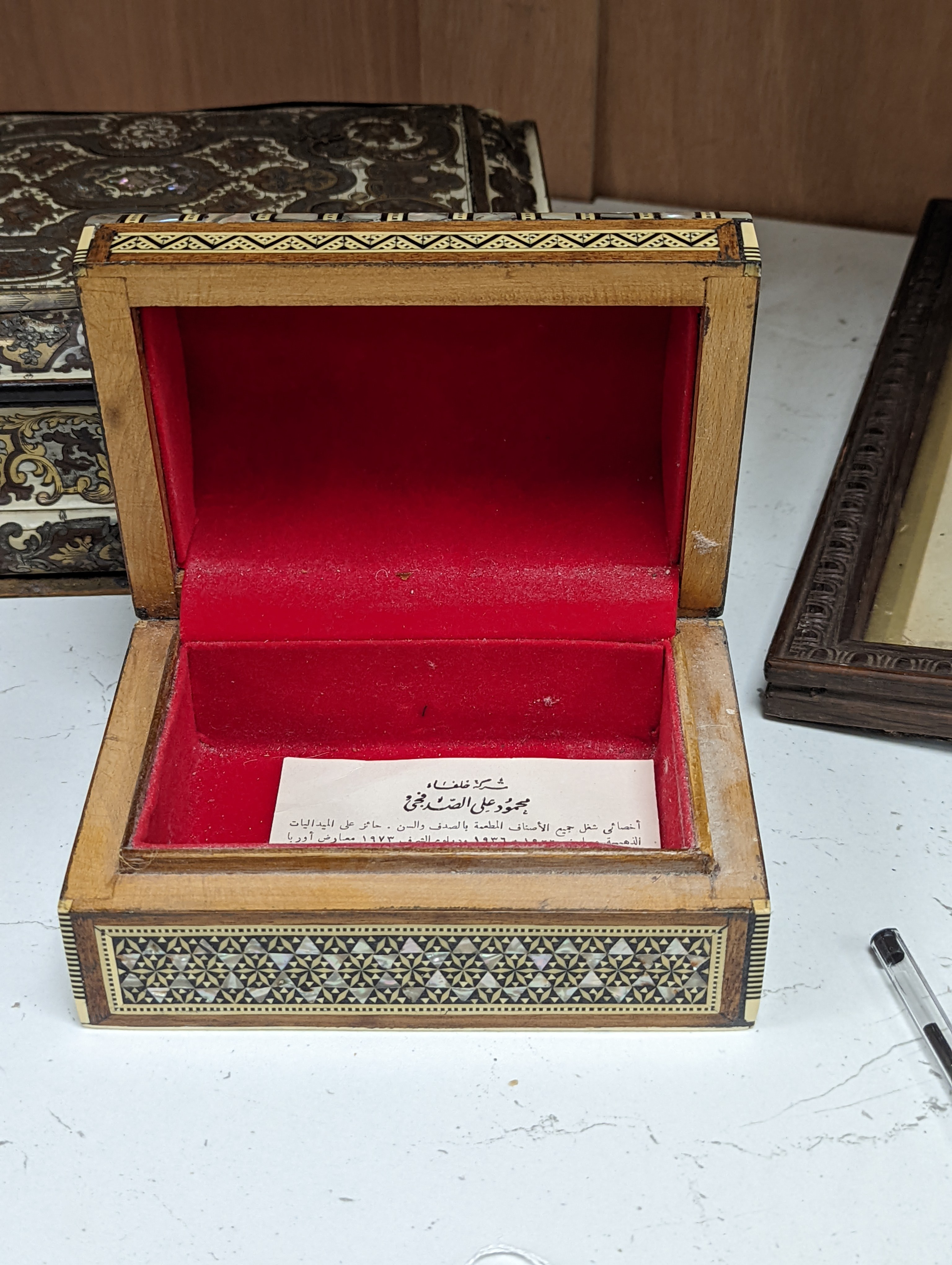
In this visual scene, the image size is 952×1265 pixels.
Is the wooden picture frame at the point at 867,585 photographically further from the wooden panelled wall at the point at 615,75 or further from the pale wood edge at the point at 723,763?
the wooden panelled wall at the point at 615,75

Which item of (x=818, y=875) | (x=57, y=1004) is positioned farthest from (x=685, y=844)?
(x=57, y=1004)

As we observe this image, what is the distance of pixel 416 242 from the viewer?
1096mm

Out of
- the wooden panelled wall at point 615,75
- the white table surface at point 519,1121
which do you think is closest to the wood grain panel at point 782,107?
the wooden panelled wall at point 615,75

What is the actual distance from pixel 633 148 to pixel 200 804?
135 cm

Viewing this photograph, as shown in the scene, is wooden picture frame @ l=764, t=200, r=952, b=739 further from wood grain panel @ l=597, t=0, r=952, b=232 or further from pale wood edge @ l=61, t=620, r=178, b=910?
pale wood edge @ l=61, t=620, r=178, b=910

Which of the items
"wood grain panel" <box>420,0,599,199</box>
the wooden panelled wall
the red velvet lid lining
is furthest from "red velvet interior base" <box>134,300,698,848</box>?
the wooden panelled wall

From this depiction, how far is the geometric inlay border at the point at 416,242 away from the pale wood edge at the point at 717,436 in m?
0.05

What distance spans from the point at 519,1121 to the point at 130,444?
24.1 inches

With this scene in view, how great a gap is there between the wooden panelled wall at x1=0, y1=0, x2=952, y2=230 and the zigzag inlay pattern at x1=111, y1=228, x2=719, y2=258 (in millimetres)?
1072

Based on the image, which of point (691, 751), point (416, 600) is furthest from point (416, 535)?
point (691, 751)

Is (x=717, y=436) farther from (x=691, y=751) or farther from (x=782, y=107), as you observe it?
(x=782, y=107)

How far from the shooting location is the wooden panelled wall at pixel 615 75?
202 centimetres

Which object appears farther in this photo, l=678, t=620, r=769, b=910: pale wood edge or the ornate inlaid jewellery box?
the ornate inlaid jewellery box

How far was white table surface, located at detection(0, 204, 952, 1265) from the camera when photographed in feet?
3.19
